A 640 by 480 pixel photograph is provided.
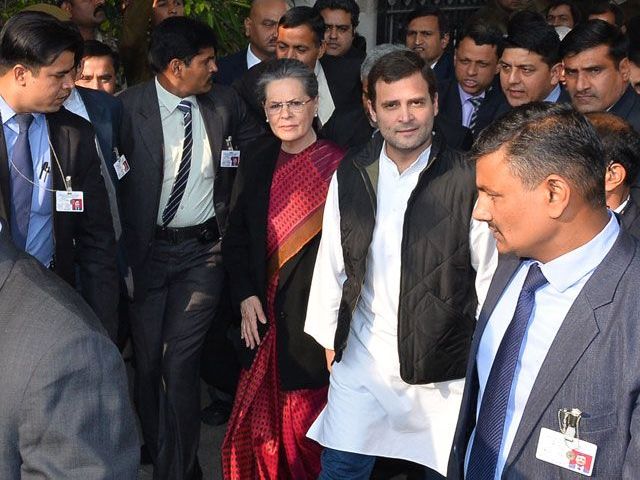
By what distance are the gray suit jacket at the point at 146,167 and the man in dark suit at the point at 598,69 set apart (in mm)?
1682

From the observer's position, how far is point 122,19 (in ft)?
21.7

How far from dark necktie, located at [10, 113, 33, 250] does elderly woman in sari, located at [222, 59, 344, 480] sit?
94 cm

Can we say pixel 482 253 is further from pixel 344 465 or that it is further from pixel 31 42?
pixel 31 42

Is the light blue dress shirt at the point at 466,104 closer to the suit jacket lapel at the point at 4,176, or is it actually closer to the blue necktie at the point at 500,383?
the suit jacket lapel at the point at 4,176

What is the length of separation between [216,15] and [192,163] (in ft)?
8.65

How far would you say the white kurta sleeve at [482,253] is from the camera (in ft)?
12.3

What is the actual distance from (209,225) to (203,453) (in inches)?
47.8

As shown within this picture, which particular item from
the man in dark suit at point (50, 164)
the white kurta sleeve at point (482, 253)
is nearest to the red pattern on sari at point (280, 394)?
the man in dark suit at point (50, 164)

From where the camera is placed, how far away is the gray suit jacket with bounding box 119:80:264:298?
4621 mm

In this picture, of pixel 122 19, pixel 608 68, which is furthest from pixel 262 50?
pixel 608 68

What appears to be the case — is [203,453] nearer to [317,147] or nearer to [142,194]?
[142,194]

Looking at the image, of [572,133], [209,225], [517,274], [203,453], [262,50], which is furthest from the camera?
[262,50]

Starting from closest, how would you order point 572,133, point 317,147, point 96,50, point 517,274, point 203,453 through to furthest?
1. point 572,133
2. point 517,274
3. point 317,147
4. point 203,453
5. point 96,50

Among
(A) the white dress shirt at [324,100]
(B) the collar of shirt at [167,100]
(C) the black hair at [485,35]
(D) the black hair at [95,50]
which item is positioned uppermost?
(C) the black hair at [485,35]
